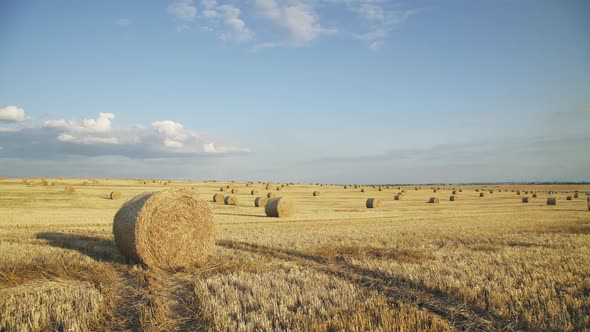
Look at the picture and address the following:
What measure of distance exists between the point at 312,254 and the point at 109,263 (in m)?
5.16

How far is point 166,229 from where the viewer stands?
33.6 ft

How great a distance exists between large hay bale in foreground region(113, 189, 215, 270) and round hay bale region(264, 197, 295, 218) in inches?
521

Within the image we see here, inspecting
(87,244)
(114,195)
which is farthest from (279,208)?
(114,195)

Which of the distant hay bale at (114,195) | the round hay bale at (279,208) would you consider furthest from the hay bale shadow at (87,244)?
the distant hay bale at (114,195)

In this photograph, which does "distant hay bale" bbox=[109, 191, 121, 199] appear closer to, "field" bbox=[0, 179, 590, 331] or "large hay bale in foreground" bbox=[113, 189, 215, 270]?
A: "field" bbox=[0, 179, 590, 331]

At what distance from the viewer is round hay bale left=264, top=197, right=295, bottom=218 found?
24.4 m

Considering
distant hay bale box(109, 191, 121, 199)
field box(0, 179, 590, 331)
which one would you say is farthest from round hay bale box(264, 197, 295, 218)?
distant hay bale box(109, 191, 121, 199)

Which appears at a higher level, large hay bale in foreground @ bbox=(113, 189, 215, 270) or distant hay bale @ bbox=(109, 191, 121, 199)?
large hay bale in foreground @ bbox=(113, 189, 215, 270)

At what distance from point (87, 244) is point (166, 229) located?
131 inches

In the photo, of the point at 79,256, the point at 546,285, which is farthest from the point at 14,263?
the point at 546,285

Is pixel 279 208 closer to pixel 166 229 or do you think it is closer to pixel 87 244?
pixel 87 244

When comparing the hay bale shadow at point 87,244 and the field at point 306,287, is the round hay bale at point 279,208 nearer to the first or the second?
the field at point 306,287

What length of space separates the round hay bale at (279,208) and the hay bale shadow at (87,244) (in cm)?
1247

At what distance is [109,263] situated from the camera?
9.40m
